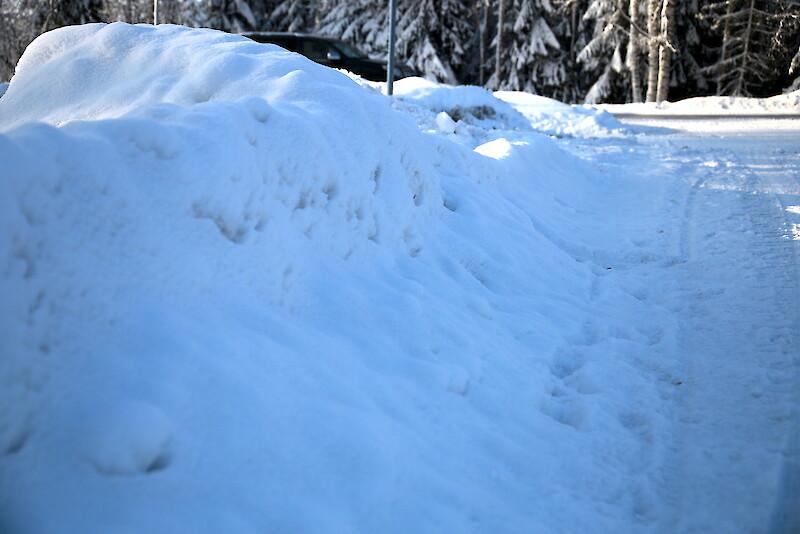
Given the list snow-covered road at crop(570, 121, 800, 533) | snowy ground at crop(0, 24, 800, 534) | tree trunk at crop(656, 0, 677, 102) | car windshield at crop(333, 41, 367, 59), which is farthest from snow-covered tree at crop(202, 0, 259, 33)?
snowy ground at crop(0, 24, 800, 534)

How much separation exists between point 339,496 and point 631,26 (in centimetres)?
2422

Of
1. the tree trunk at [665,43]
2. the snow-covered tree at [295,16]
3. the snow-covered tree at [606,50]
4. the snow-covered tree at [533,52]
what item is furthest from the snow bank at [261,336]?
the snow-covered tree at [295,16]

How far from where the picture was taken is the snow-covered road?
234cm

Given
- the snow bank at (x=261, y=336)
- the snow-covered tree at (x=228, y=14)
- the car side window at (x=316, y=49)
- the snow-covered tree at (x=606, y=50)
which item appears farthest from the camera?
the snow-covered tree at (x=228, y=14)

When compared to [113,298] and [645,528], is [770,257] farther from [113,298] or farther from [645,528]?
[113,298]

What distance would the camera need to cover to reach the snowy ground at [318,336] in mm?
1844

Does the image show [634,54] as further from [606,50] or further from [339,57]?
[339,57]

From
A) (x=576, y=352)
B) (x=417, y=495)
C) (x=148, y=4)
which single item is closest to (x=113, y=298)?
(x=417, y=495)

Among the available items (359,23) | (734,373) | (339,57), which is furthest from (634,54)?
(734,373)

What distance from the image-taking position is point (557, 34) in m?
27.2

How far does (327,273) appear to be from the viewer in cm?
298

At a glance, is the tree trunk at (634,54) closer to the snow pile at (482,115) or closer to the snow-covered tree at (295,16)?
the snow pile at (482,115)

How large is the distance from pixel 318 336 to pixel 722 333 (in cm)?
242

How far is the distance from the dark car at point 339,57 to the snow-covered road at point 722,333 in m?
8.34
